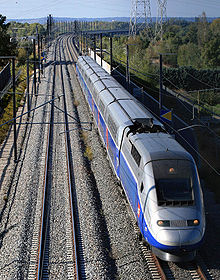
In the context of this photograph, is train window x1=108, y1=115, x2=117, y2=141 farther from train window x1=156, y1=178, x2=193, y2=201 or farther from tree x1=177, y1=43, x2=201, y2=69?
tree x1=177, y1=43, x2=201, y2=69

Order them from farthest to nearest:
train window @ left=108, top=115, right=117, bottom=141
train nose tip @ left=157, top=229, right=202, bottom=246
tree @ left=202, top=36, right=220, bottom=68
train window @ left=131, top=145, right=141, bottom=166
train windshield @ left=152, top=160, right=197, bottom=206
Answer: tree @ left=202, top=36, right=220, bottom=68, train window @ left=108, top=115, right=117, bottom=141, train window @ left=131, top=145, right=141, bottom=166, train windshield @ left=152, top=160, right=197, bottom=206, train nose tip @ left=157, top=229, right=202, bottom=246

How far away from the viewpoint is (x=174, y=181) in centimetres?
1138

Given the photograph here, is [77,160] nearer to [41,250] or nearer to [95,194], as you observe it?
[95,194]

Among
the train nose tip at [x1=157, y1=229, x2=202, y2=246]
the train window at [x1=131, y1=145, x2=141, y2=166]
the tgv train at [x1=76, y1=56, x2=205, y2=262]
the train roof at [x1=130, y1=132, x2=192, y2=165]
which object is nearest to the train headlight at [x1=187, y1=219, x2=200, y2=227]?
the tgv train at [x1=76, y1=56, x2=205, y2=262]

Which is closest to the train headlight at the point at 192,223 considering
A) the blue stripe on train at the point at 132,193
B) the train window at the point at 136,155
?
the blue stripe on train at the point at 132,193

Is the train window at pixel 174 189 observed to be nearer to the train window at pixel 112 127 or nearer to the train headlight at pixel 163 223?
the train headlight at pixel 163 223

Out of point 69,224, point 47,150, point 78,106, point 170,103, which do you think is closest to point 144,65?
point 170,103

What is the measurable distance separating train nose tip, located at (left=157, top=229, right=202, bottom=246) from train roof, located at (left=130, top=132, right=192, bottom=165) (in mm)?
2330

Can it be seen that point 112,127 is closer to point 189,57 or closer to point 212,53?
point 212,53

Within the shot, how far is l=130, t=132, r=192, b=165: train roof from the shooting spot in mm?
11969

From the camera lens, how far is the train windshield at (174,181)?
1114 cm

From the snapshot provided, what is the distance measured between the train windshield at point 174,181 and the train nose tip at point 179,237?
2.72ft

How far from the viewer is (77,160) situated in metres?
21.6

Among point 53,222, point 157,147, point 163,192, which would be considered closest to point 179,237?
point 163,192
